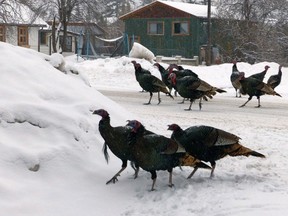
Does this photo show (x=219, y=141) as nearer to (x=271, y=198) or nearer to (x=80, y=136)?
(x=271, y=198)

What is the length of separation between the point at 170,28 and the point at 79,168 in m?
43.2

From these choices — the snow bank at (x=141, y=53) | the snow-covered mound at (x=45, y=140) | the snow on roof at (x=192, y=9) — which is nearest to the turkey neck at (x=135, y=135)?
the snow-covered mound at (x=45, y=140)

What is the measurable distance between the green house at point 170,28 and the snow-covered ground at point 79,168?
125ft

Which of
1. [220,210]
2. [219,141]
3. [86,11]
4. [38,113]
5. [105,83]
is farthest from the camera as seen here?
[86,11]

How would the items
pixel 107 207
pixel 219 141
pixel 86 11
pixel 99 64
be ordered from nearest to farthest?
pixel 107 207 < pixel 219 141 < pixel 99 64 < pixel 86 11

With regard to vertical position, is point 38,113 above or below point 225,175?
above

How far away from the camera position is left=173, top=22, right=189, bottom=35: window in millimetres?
48594

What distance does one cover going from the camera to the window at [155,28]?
5020 cm

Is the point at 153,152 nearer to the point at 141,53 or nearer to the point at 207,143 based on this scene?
the point at 207,143

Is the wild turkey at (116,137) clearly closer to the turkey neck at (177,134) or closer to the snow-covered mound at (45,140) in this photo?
the snow-covered mound at (45,140)

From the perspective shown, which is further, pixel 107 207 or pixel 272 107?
pixel 272 107

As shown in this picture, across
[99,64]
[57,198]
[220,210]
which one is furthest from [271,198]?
[99,64]

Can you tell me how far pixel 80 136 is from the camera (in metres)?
7.48

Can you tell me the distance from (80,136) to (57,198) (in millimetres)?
1360
